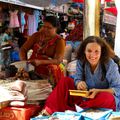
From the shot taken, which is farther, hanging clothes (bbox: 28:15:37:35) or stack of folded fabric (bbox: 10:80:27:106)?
hanging clothes (bbox: 28:15:37:35)

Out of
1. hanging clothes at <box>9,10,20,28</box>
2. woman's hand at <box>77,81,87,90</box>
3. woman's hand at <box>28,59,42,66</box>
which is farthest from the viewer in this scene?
hanging clothes at <box>9,10,20,28</box>

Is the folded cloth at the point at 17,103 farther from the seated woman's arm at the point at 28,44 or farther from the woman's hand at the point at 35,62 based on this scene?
the seated woman's arm at the point at 28,44

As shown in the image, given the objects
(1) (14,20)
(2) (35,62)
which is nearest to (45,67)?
(2) (35,62)

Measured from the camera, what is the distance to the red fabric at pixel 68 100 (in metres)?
3.32

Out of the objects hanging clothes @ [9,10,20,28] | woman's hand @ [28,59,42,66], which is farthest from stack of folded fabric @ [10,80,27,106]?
hanging clothes @ [9,10,20,28]

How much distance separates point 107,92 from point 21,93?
96 cm

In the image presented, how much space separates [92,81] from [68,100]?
0.33 meters

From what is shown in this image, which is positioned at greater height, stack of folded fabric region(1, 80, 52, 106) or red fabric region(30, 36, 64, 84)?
red fabric region(30, 36, 64, 84)

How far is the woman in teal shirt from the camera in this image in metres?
3.38

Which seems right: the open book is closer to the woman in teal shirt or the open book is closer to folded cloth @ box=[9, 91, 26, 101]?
the woman in teal shirt

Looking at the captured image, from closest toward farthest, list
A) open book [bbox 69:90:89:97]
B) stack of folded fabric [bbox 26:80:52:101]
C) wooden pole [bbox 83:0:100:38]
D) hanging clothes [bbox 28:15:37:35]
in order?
open book [bbox 69:90:89:97]
stack of folded fabric [bbox 26:80:52:101]
wooden pole [bbox 83:0:100:38]
hanging clothes [bbox 28:15:37:35]

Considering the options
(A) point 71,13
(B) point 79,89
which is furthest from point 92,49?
(A) point 71,13

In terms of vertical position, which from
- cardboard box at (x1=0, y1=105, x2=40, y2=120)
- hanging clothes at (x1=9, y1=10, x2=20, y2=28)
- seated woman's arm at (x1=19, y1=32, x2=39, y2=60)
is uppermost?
hanging clothes at (x1=9, y1=10, x2=20, y2=28)

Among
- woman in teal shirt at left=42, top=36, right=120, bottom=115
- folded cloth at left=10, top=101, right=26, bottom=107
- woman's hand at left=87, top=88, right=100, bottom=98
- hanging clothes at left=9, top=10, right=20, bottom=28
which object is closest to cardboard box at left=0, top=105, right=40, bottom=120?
folded cloth at left=10, top=101, right=26, bottom=107
